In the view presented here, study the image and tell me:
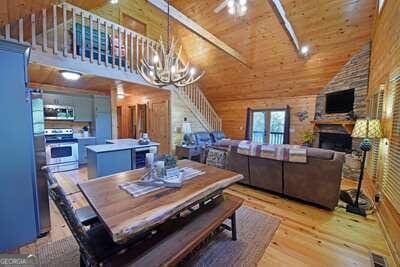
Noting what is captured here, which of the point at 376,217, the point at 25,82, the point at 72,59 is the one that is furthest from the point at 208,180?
the point at 72,59

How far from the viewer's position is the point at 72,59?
3748 millimetres

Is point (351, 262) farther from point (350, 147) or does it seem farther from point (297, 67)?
point (297, 67)

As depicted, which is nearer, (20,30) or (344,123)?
(20,30)

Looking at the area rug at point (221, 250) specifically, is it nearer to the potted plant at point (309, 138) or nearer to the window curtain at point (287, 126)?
the potted plant at point (309, 138)

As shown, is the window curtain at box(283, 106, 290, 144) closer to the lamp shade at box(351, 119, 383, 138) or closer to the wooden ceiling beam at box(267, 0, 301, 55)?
the wooden ceiling beam at box(267, 0, 301, 55)

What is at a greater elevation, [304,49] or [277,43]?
[277,43]

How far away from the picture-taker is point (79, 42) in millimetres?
4059

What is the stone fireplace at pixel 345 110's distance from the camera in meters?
4.37

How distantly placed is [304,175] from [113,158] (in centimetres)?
338

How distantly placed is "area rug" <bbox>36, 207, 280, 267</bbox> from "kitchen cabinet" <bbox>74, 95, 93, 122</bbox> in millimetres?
4211

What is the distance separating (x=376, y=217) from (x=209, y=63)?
5.54m

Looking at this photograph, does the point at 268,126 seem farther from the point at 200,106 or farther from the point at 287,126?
the point at 200,106

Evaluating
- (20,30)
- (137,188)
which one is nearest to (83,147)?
(20,30)

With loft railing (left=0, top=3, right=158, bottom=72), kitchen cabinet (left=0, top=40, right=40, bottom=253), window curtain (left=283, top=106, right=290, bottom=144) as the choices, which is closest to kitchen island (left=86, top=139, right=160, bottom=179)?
kitchen cabinet (left=0, top=40, right=40, bottom=253)
